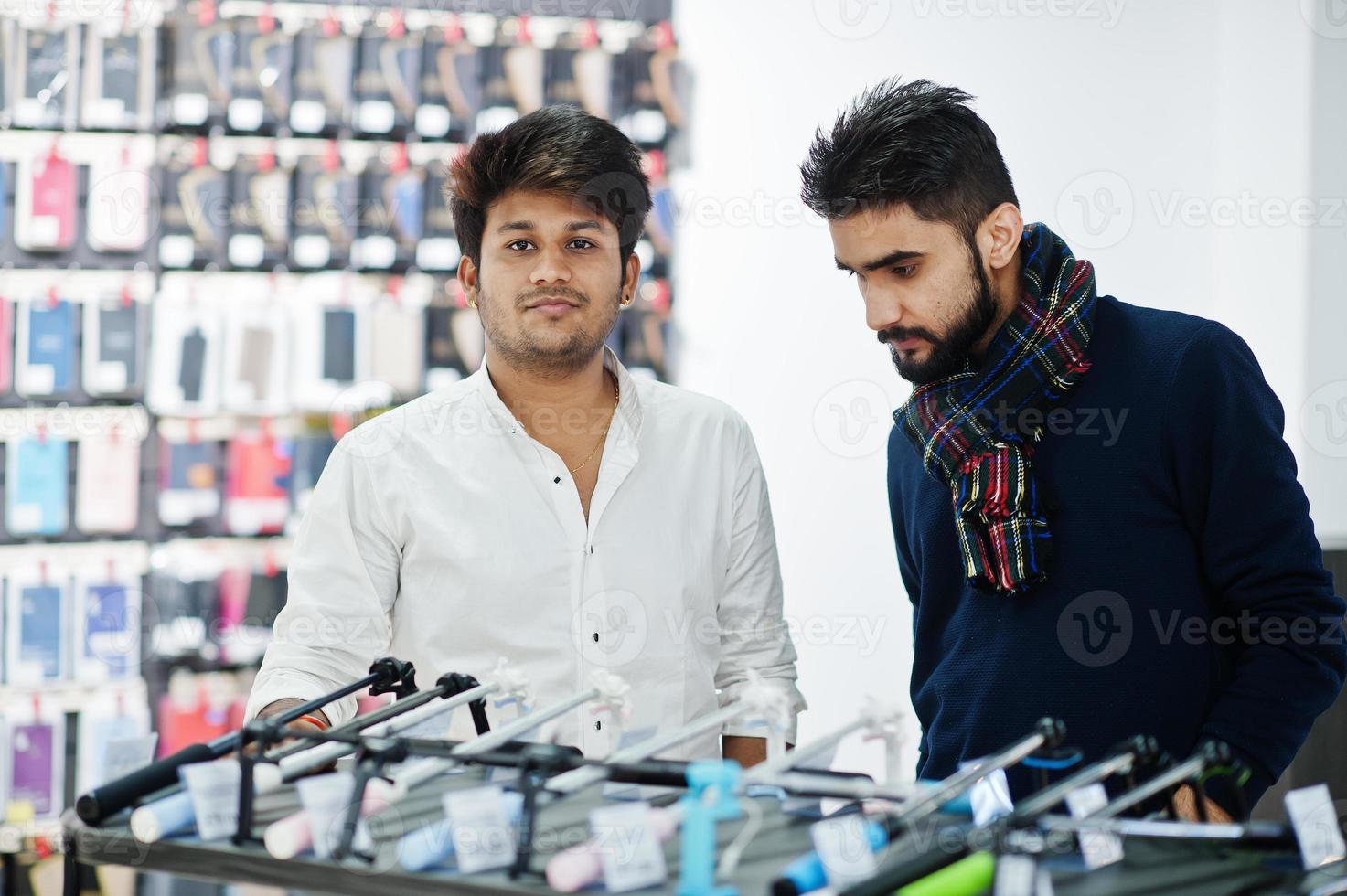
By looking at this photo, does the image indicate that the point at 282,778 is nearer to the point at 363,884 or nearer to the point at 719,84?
the point at 363,884

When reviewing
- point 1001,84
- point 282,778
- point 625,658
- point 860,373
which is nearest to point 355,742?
point 282,778

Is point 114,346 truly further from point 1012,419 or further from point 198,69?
point 1012,419

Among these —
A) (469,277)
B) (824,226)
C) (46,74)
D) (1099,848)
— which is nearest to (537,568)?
(469,277)

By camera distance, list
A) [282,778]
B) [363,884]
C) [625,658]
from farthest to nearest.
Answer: [625,658], [282,778], [363,884]

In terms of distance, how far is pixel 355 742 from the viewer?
1.33 m

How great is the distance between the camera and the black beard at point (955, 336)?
1826 mm

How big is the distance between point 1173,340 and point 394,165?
269 centimetres

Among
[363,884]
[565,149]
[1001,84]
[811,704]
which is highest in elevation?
[1001,84]

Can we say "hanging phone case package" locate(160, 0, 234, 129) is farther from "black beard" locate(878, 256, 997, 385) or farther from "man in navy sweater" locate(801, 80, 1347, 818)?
"black beard" locate(878, 256, 997, 385)

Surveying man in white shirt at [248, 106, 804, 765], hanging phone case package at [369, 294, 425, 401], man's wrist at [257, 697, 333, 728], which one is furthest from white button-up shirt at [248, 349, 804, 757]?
hanging phone case package at [369, 294, 425, 401]

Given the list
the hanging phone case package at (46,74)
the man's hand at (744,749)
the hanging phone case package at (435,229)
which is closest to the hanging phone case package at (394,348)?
the hanging phone case package at (435,229)

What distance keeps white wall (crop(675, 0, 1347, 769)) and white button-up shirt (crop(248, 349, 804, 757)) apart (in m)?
1.93

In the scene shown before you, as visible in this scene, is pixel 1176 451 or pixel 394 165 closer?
pixel 1176 451

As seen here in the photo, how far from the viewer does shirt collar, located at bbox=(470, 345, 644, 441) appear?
2160 mm
